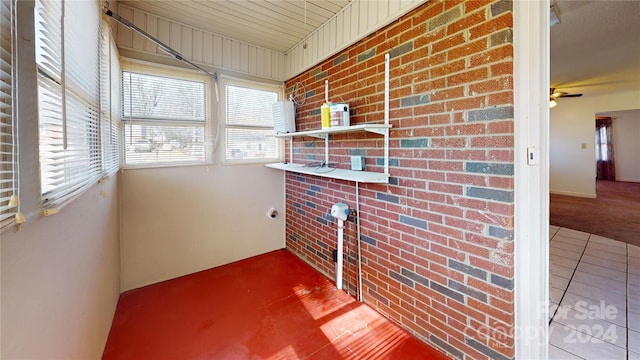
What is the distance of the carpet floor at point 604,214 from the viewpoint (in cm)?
365

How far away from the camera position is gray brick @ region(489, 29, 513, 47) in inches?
50.8

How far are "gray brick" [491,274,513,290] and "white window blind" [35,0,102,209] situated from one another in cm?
199

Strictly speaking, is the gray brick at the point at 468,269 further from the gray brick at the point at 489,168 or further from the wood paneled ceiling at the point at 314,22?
the wood paneled ceiling at the point at 314,22

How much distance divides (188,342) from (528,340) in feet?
7.04

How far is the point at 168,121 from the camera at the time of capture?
2613 millimetres

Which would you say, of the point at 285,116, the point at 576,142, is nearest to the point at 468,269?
the point at 285,116

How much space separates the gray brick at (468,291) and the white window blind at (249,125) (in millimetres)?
2416

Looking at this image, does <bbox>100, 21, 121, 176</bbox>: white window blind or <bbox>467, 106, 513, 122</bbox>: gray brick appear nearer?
<bbox>467, 106, 513, 122</bbox>: gray brick

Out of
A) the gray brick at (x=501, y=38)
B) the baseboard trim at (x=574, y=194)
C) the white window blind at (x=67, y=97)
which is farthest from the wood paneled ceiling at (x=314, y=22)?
the baseboard trim at (x=574, y=194)

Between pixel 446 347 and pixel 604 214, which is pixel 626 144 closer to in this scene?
pixel 604 214

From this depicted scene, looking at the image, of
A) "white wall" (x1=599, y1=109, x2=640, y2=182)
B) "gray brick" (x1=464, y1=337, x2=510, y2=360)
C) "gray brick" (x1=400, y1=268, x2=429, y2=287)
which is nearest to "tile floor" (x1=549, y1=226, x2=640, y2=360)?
"gray brick" (x1=464, y1=337, x2=510, y2=360)

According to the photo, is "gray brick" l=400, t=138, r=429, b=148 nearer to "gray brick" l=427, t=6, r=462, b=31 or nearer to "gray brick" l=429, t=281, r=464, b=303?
"gray brick" l=427, t=6, r=462, b=31

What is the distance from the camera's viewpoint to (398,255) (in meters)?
1.94

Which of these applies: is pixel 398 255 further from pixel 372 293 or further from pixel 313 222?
pixel 313 222
